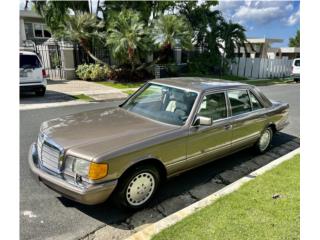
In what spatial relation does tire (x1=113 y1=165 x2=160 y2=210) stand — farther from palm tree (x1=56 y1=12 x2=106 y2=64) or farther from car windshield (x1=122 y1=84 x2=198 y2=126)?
palm tree (x1=56 y1=12 x2=106 y2=64)

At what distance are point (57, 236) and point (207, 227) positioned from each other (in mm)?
1638

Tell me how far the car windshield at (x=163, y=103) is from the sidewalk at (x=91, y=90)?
7.25 m

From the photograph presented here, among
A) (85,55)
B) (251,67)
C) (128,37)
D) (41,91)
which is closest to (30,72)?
(41,91)

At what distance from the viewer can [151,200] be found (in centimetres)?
371

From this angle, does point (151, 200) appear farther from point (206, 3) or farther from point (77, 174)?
point (206, 3)

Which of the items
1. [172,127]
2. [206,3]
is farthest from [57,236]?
[206,3]

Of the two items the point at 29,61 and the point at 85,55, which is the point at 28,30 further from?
the point at 29,61

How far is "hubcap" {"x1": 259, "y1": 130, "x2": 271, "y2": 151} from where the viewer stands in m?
5.62

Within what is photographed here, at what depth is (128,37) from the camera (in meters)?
15.3

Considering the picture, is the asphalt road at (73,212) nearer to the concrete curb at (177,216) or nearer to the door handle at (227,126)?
the concrete curb at (177,216)

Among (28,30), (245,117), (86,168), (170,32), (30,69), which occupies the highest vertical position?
(28,30)

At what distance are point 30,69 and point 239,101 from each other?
848 centimetres

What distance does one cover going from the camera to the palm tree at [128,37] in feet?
50.3

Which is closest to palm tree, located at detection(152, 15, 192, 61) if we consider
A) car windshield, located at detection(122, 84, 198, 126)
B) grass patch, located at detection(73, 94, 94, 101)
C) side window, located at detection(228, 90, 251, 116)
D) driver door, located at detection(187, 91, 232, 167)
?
grass patch, located at detection(73, 94, 94, 101)
